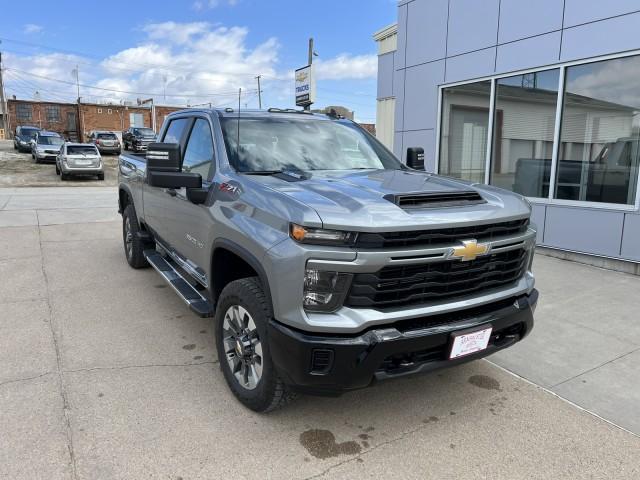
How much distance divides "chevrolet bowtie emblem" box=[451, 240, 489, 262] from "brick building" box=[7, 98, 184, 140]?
59.7 meters

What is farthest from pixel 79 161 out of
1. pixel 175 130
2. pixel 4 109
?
pixel 4 109

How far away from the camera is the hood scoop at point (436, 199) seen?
2.77 metres

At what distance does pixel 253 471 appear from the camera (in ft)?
8.46

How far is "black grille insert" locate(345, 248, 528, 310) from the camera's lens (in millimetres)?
2541

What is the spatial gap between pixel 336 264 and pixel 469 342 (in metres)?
0.95

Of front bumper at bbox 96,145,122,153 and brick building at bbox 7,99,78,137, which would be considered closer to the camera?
front bumper at bbox 96,145,122,153

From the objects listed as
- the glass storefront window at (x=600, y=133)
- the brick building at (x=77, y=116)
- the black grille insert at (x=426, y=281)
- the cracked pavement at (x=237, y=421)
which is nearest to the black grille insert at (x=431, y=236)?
the black grille insert at (x=426, y=281)

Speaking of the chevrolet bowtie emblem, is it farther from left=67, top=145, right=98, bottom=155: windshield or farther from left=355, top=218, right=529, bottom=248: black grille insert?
left=67, top=145, right=98, bottom=155: windshield

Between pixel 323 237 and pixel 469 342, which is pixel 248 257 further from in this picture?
pixel 469 342

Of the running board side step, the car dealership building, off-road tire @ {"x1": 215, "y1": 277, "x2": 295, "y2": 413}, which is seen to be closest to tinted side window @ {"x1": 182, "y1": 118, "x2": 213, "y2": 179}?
the running board side step

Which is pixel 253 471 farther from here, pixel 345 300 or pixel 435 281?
pixel 435 281

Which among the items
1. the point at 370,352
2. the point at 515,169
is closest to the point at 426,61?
the point at 515,169

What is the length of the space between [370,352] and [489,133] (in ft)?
22.7

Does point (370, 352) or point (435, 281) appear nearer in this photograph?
Answer: point (370, 352)
